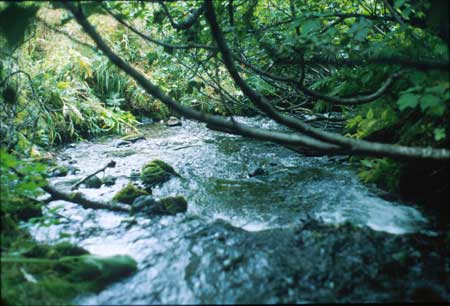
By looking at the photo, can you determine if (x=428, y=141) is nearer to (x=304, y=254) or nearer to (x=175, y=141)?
(x=304, y=254)

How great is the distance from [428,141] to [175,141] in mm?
4616

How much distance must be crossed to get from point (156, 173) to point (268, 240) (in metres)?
2.12

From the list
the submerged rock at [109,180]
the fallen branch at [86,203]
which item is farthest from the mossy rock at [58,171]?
the fallen branch at [86,203]

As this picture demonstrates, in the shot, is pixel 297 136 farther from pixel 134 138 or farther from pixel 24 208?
pixel 134 138

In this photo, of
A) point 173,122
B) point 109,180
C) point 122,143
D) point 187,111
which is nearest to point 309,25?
point 187,111

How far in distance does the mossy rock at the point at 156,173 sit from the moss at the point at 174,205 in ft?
3.11

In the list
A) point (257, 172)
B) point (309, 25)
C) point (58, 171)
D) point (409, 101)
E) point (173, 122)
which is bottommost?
point (58, 171)

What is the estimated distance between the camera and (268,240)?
105 inches

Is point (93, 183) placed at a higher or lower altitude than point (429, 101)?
lower

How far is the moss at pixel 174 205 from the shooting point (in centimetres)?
329

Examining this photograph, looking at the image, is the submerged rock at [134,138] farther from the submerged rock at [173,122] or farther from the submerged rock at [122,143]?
the submerged rock at [173,122]

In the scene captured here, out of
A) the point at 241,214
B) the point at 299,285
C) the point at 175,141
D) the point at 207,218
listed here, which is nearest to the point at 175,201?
the point at 207,218

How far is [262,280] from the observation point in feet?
7.07

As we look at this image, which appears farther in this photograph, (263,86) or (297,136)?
(263,86)
